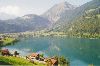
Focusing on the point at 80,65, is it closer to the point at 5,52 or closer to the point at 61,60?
the point at 61,60

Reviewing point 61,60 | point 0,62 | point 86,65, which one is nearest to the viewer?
point 0,62

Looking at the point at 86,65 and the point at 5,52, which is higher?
the point at 5,52

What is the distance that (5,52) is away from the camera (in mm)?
83875

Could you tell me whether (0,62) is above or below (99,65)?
above

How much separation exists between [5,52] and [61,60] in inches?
→ 910

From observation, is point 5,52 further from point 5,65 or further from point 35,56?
point 5,65

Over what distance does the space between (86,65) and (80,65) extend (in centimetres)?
420

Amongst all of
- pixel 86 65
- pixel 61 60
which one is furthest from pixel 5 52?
pixel 86 65

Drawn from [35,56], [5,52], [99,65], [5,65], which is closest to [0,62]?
[5,65]

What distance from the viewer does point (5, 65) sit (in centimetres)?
3619

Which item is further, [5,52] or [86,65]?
[86,65]

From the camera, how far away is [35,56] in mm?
105500

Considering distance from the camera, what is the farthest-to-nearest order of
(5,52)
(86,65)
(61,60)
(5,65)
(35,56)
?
(86,65) < (35,56) < (61,60) < (5,52) < (5,65)

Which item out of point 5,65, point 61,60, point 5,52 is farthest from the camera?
point 61,60
